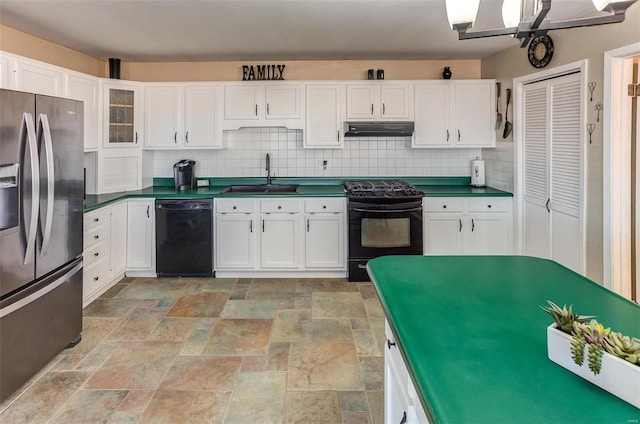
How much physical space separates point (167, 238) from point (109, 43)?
2.04 meters

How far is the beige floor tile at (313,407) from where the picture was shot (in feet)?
6.79

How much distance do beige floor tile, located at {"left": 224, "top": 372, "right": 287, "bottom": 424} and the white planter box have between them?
156 cm

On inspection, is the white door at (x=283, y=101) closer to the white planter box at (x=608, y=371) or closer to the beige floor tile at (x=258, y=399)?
the beige floor tile at (x=258, y=399)

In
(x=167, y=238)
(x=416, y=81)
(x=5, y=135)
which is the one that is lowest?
(x=167, y=238)

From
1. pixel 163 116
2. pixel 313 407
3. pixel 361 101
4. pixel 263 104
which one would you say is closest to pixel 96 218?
pixel 163 116

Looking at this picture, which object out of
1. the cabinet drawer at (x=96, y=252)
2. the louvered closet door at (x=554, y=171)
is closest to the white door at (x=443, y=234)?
the louvered closet door at (x=554, y=171)

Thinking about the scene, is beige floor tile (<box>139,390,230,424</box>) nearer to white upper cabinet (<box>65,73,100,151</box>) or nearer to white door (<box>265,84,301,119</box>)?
white upper cabinet (<box>65,73,100,151</box>)

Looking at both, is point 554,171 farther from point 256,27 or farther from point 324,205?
point 256,27

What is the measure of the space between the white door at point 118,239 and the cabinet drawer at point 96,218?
0.13 metres

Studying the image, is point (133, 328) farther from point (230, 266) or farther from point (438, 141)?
point (438, 141)

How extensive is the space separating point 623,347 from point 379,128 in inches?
147

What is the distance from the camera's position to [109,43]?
397cm

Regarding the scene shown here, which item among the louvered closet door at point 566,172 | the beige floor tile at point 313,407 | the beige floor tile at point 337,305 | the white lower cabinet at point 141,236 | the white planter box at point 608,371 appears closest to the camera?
the white planter box at point 608,371

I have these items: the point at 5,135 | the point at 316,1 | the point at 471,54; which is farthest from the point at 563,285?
the point at 471,54
